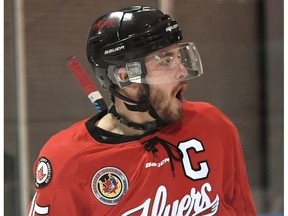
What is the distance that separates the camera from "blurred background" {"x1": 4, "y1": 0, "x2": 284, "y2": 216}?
2.37m

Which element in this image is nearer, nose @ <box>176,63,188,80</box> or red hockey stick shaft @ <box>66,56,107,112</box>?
nose @ <box>176,63,188,80</box>

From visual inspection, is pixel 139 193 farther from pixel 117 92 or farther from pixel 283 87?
pixel 283 87

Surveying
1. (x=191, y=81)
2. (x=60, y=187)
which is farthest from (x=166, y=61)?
(x=191, y=81)

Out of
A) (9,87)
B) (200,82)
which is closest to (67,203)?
(9,87)

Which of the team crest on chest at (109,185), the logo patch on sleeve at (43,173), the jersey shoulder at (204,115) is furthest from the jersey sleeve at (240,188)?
the logo patch on sleeve at (43,173)

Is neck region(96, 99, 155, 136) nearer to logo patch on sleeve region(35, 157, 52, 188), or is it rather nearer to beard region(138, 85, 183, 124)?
beard region(138, 85, 183, 124)

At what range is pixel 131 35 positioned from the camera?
1.33 meters

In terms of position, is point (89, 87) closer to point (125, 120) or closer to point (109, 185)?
point (125, 120)

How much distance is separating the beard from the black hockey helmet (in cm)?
5

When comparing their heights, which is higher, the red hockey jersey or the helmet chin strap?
the helmet chin strap

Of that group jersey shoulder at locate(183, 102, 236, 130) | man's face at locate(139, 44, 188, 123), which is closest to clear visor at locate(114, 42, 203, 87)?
man's face at locate(139, 44, 188, 123)

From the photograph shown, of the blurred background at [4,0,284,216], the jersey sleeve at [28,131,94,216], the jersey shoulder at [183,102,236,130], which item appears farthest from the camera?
the blurred background at [4,0,284,216]

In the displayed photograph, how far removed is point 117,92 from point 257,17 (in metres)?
1.82

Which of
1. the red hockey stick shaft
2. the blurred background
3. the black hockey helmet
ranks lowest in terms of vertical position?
the blurred background
